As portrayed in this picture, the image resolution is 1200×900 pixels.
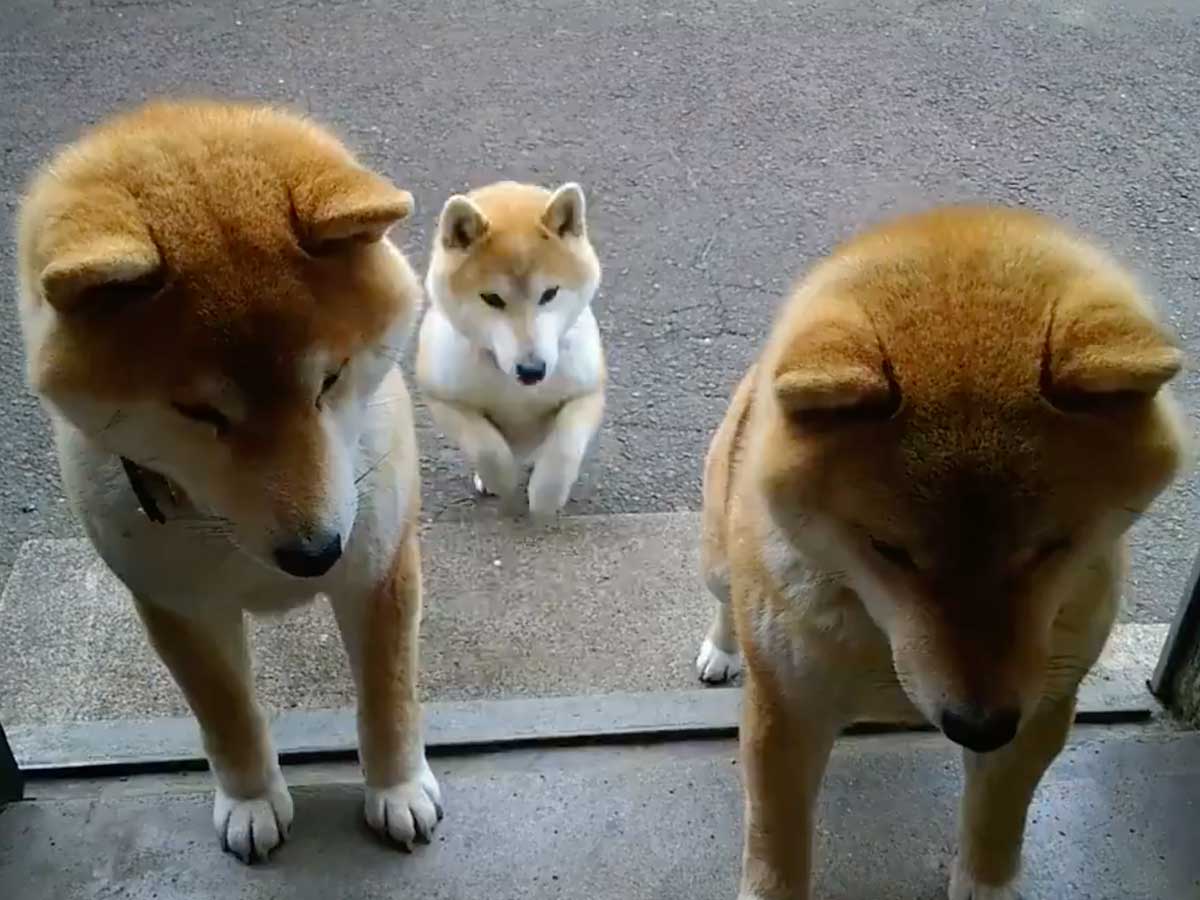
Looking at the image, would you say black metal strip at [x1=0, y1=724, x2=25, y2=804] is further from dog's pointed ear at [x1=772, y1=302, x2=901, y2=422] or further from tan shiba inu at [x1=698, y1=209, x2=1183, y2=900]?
dog's pointed ear at [x1=772, y1=302, x2=901, y2=422]

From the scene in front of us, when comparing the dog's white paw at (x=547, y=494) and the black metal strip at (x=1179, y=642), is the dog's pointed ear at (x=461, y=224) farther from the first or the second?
the black metal strip at (x=1179, y=642)

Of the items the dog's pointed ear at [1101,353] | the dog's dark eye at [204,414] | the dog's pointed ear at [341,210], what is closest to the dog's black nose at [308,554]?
the dog's dark eye at [204,414]

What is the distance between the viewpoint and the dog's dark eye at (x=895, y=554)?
107cm

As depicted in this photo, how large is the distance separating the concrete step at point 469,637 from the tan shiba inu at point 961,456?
0.65 meters

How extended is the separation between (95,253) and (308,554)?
0.29 m

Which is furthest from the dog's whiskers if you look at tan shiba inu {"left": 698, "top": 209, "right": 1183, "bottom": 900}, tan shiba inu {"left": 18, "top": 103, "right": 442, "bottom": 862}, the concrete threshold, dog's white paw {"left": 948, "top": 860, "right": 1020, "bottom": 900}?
dog's white paw {"left": 948, "top": 860, "right": 1020, "bottom": 900}

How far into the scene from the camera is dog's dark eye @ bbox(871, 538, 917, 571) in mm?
1073

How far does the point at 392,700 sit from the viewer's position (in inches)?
61.3

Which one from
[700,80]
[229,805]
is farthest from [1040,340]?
[700,80]

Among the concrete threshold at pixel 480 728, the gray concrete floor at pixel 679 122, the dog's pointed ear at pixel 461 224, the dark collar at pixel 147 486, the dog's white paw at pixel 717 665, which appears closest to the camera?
the dark collar at pixel 147 486

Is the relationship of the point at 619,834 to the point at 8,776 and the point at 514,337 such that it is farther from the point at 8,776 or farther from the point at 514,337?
the point at 514,337

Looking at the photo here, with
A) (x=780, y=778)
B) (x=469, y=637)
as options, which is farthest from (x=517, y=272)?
(x=780, y=778)

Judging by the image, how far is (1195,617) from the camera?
1.66 m

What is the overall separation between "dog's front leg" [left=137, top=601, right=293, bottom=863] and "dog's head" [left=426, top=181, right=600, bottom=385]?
2.62 feet
